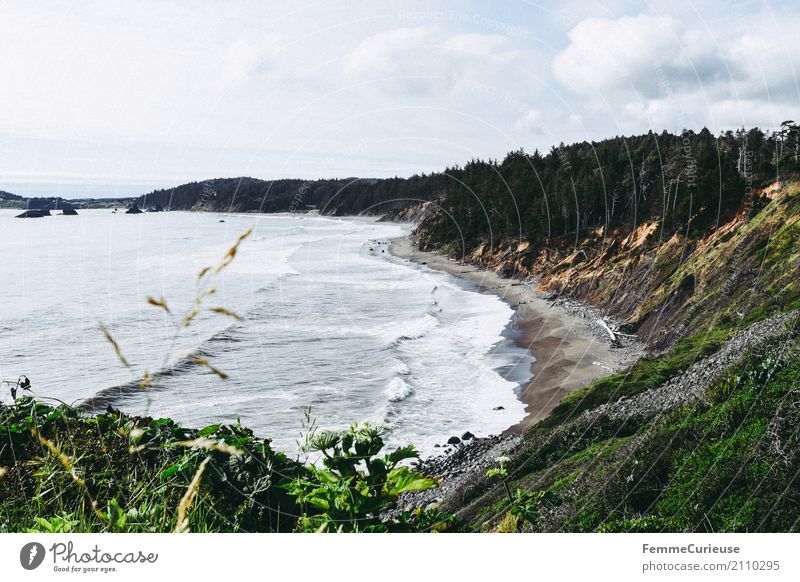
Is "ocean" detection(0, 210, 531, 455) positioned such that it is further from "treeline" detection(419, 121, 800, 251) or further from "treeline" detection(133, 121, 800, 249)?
"treeline" detection(419, 121, 800, 251)

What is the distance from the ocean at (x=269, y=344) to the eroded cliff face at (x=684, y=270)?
594 cm

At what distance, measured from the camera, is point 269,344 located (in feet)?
82.1

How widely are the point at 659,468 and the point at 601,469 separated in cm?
135

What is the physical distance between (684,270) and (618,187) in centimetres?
1450

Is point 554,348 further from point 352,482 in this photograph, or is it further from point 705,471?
point 352,482

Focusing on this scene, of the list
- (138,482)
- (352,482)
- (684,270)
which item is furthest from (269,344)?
(352,482)

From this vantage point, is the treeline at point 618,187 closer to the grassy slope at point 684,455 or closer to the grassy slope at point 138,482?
the grassy slope at point 684,455

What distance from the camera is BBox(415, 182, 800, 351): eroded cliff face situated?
18469 millimetres

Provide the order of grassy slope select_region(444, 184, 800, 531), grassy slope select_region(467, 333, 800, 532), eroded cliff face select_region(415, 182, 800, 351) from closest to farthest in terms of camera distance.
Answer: grassy slope select_region(467, 333, 800, 532)
grassy slope select_region(444, 184, 800, 531)
eroded cliff face select_region(415, 182, 800, 351)

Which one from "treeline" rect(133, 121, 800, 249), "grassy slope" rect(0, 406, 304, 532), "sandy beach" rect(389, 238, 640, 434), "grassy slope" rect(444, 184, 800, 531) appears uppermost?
"treeline" rect(133, 121, 800, 249)

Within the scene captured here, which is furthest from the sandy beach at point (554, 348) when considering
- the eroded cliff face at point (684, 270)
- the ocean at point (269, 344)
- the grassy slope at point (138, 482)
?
the grassy slope at point (138, 482)

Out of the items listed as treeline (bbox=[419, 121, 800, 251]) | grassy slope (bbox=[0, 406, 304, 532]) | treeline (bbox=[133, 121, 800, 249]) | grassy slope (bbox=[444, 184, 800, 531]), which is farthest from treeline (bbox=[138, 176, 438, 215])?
grassy slope (bbox=[0, 406, 304, 532])

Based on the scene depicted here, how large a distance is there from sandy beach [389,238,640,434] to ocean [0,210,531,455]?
2.17 feet

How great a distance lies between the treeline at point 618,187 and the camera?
31891mm
